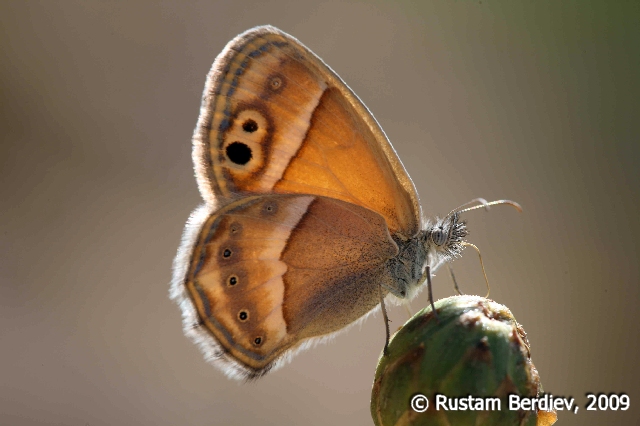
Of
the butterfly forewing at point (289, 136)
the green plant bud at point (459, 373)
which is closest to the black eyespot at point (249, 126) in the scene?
the butterfly forewing at point (289, 136)

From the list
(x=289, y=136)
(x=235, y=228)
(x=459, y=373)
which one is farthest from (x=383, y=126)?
(x=459, y=373)

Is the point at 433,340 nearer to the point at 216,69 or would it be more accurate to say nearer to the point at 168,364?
the point at 216,69

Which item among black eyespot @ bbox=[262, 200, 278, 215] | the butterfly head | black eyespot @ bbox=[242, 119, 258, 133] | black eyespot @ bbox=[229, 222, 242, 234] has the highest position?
black eyespot @ bbox=[242, 119, 258, 133]

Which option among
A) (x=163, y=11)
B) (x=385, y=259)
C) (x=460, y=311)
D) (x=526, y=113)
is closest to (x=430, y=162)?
(x=526, y=113)

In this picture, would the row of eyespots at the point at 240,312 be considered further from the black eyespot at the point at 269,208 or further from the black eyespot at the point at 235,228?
the black eyespot at the point at 269,208

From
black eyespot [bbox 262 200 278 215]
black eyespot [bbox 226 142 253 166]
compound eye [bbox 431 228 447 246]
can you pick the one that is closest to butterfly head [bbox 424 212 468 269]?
compound eye [bbox 431 228 447 246]

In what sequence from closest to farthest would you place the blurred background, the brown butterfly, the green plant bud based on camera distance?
the green plant bud < the brown butterfly < the blurred background

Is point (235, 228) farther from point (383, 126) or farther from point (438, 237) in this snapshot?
point (383, 126)

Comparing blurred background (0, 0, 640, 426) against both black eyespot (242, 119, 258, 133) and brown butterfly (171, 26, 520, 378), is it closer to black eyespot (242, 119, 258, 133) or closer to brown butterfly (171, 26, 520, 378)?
brown butterfly (171, 26, 520, 378)
